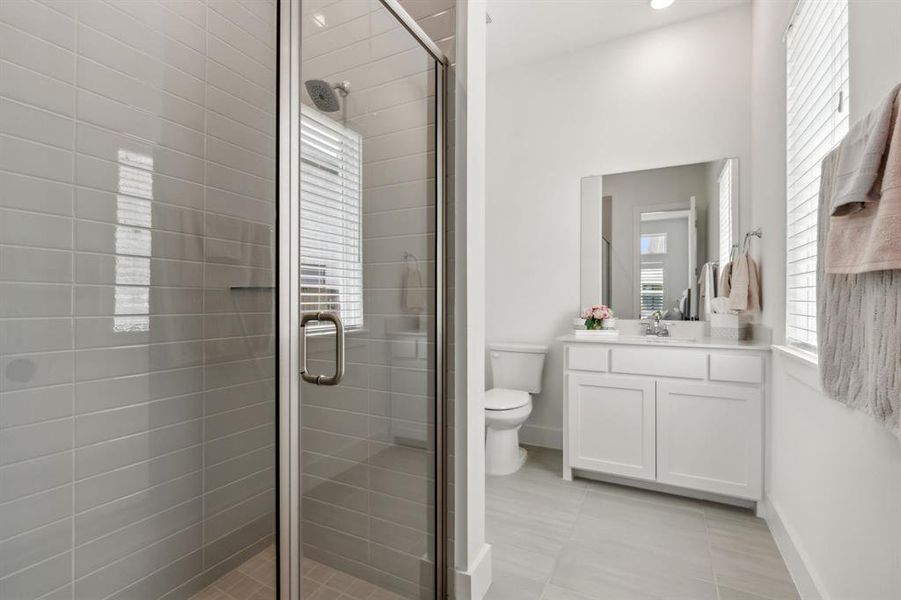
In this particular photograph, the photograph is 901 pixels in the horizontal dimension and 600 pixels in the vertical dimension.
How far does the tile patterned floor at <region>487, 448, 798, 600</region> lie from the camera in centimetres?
160

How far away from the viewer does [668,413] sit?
7.61 feet

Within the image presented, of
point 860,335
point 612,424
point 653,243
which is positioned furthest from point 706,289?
point 860,335

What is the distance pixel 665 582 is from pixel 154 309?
2.09 meters

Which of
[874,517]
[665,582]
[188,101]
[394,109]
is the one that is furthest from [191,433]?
[874,517]

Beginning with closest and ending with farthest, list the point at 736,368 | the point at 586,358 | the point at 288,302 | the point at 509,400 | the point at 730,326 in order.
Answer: the point at 288,302 → the point at 736,368 → the point at 730,326 → the point at 586,358 → the point at 509,400

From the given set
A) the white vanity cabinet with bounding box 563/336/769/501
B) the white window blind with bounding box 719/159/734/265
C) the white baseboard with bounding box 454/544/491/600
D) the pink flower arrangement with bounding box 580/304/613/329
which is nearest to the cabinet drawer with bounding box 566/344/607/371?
the white vanity cabinet with bounding box 563/336/769/501

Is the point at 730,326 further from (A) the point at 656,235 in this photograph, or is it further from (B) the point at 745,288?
(A) the point at 656,235

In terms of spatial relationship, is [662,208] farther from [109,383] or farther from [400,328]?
[109,383]

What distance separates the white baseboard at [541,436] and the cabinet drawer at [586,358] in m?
0.81

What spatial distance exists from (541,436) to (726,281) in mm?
1623

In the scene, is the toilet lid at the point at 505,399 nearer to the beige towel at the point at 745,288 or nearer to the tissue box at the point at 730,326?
the tissue box at the point at 730,326

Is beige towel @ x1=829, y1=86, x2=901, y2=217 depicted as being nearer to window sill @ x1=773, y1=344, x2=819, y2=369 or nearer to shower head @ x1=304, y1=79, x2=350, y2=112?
window sill @ x1=773, y1=344, x2=819, y2=369

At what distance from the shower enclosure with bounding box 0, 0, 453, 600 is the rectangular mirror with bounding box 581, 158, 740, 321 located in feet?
5.89

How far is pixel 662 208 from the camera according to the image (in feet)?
9.20
